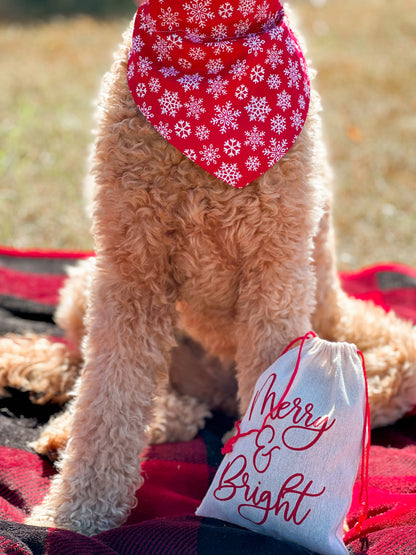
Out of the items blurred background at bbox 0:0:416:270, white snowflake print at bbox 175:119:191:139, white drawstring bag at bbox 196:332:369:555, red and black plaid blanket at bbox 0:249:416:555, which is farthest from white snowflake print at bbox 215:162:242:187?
blurred background at bbox 0:0:416:270

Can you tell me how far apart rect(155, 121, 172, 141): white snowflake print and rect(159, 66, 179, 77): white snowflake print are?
0.52 feet

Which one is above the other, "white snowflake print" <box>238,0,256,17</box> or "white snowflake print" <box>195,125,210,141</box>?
"white snowflake print" <box>238,0,256,17</box>

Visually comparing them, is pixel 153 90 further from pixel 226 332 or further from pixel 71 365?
pixel 71 365

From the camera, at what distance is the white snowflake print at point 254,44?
1752 mm

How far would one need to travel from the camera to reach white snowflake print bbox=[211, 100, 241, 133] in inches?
70.1

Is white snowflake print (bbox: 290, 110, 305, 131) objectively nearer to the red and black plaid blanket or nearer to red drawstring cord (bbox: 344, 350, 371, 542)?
red drawstring cord (bbox: 344, 350, 371, 542)

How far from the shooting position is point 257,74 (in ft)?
5.80

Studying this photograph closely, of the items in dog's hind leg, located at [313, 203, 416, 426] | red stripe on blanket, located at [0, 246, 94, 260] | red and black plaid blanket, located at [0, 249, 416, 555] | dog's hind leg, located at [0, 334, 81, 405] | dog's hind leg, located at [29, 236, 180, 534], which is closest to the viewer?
red and black plaid blanket, located at [0, 249, 416, 555]

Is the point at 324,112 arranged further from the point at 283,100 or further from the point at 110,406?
the point at 110,406

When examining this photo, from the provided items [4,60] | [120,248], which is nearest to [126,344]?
[120,248]

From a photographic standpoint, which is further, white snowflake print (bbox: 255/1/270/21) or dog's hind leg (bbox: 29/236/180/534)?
dog's hind leg (bbox: 29/236/180/534)

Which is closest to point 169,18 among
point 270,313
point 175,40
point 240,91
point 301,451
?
point 175,40

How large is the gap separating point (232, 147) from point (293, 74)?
0.27 metres

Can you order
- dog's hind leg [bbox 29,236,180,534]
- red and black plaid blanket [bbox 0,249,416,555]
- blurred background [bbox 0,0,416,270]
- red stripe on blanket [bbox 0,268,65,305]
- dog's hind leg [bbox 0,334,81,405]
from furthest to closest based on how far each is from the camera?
blurred background [bbox 0,0,416,270] < red stripe on blanket [bbox 0,268,65,305] < dog's hind leg [bbox 0,334,81,405] < dog's hind leg [bbox 29,236,180,534] < red and black plaid blanket [bbox 0,249,416,555]
